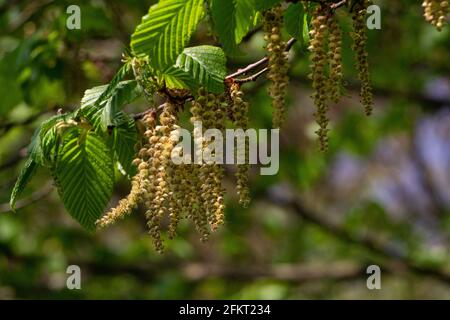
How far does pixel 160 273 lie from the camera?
6059 mm

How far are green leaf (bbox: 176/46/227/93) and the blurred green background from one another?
60.8 inches

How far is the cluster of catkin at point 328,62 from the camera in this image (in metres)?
1.80

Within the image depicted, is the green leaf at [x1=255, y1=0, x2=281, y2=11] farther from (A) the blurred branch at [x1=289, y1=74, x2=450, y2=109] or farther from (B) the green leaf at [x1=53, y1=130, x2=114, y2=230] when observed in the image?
(A) the blurred branch at [x1=289, y1=74, x2=450, y2=109]

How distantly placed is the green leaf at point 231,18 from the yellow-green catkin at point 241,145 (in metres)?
0.12

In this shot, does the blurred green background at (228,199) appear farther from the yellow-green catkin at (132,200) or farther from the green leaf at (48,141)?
the yellow-green catkin at (132,200)

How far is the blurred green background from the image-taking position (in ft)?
12.8

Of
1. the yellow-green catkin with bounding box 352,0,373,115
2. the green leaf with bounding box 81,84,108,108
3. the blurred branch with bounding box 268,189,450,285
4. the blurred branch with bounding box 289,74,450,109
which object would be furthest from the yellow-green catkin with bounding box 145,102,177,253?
the blurred branch with bounding box 268,189,450,285

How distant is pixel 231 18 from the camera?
1.92 m

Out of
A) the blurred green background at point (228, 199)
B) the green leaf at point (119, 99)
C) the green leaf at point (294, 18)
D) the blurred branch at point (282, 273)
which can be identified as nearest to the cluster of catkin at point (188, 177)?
the green leaf at point (119, 99)

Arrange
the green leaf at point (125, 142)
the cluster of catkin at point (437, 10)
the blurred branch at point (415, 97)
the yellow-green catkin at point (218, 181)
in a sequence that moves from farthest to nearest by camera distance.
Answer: the blurred branch at point (415, 97), the green leaf at point (125, 142), the yellow-green catkin at point (218, 181), the cluster of catkin at point (437, 10)

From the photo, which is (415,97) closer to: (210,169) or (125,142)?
(125,142)
